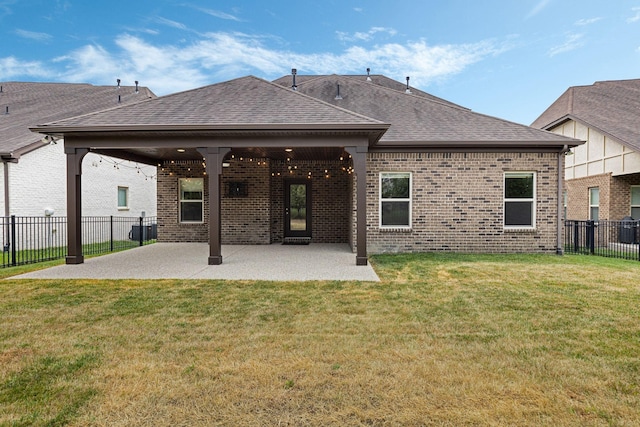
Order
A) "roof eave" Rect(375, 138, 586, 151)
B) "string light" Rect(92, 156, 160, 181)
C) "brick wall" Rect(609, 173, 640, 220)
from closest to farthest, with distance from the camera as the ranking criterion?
1. "roof eave" Rect(375, 138, 586, 151)
2. "brick wall" Rect(609, 173, 640, 220)
3. "string light" Rect(92, 156, 160, 181)

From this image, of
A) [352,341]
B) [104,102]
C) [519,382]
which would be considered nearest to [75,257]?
[352,341]

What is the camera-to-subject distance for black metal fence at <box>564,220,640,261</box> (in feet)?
34.1

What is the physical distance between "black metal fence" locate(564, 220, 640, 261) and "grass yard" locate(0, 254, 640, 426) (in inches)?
226

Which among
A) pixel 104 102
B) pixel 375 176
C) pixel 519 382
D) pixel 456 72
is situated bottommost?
pixel 519 382

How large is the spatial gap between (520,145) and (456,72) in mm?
17117

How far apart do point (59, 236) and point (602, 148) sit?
2053cm

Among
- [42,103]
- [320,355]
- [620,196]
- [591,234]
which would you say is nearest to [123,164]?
[42,103]

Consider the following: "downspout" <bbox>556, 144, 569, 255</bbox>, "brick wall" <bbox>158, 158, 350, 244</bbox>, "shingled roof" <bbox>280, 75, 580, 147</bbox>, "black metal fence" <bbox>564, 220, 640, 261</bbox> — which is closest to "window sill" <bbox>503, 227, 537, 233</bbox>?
"downspout" <bbox>556, 144, 569, 255</bbox>

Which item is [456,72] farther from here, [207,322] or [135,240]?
[207,322]

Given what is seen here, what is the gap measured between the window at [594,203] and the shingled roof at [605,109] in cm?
239

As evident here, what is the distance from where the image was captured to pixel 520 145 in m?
9.62

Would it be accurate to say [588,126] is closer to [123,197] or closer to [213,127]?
[213,127]

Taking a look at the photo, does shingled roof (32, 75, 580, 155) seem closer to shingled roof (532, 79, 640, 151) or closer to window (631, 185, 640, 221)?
shingled roof (532, 79, 640, 151)

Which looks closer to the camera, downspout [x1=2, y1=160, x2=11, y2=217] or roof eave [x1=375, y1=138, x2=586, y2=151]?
roof eave [x1=375, y1=138, x2=586, y2=151]
